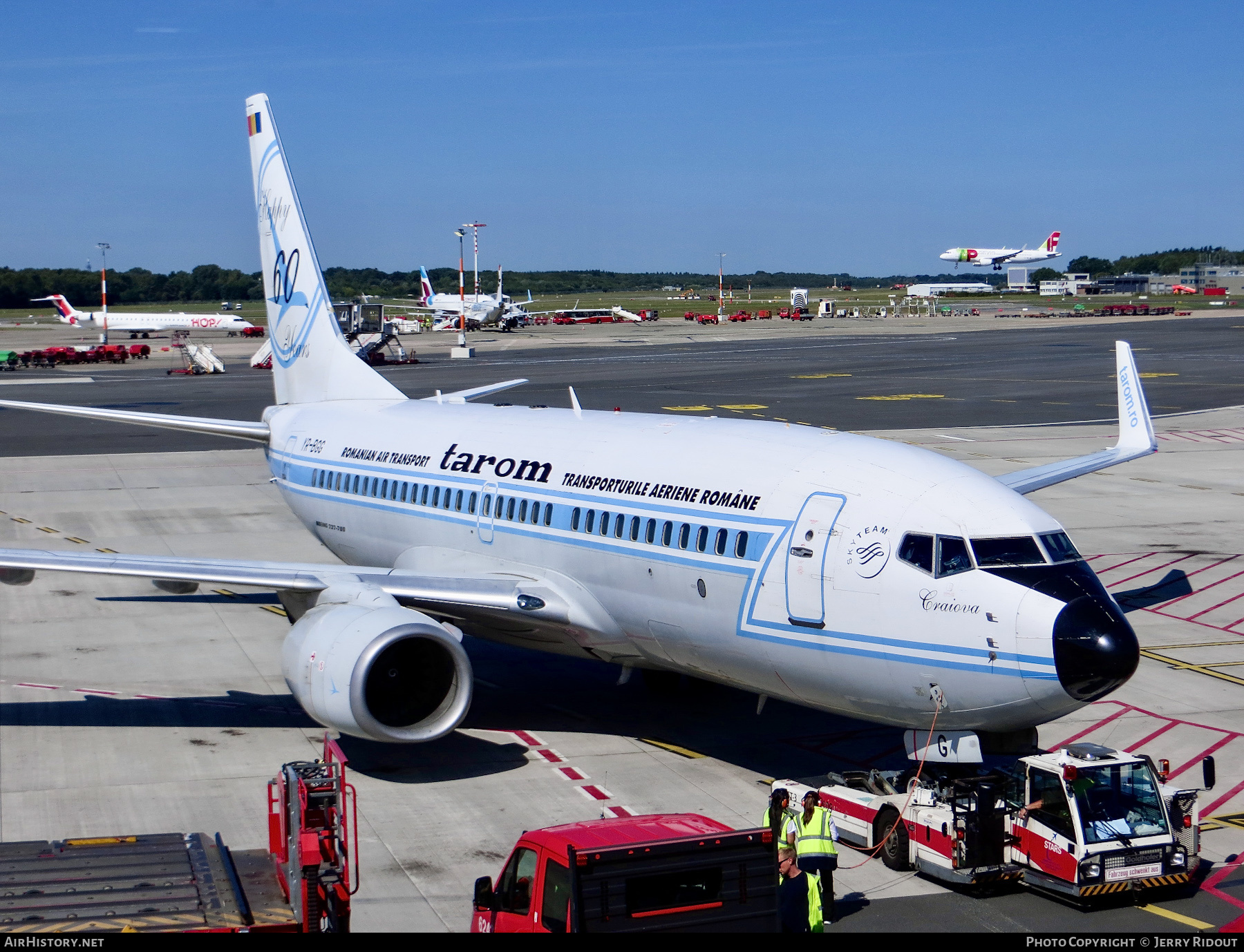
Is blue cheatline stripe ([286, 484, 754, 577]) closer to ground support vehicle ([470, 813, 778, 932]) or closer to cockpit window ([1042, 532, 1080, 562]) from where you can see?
cockpit window ([1042, 532, 1080, 562])

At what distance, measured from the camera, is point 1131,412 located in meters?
26.7

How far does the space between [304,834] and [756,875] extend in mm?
4231

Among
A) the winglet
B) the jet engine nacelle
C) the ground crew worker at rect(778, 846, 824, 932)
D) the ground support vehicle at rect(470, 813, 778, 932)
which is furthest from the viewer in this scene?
the winglet

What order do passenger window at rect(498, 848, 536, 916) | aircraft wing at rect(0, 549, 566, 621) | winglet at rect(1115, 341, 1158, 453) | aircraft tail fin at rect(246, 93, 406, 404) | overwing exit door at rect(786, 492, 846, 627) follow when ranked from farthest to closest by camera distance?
aircraft tail fin at rect(246, 93, 406, 404)
winglet at rect(1115, 341, 1158, 453)
aircraft wing at rect(0, 549, 566, 621)
overwing exit door at rect(786, 492, 846, 627)
passenger window at rect(498, 848, 536, 916)

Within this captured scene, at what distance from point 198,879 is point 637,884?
460cm

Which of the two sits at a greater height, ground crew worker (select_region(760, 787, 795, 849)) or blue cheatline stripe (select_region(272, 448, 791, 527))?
blue cheatline stripe (select_region(272, 448, 791, 527))

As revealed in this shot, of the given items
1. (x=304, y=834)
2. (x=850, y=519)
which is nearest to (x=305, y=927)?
(x=304, y=834)

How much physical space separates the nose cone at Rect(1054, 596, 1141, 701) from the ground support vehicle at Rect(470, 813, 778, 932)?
4679 millimetres

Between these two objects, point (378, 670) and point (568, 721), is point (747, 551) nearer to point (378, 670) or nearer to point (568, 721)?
point (378, 670)

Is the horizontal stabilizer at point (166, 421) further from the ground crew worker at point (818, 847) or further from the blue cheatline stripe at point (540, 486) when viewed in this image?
the ground crew worker at point (818, 847)

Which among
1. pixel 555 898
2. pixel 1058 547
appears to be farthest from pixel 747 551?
pixel 555 898

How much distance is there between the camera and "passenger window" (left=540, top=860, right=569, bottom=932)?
11.5m

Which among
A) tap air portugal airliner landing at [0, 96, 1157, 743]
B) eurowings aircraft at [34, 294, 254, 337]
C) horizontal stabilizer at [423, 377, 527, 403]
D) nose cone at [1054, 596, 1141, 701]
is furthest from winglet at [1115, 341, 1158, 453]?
eurowings aircraft at [34, 294, 254, 337]

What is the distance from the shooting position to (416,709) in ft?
62.2
